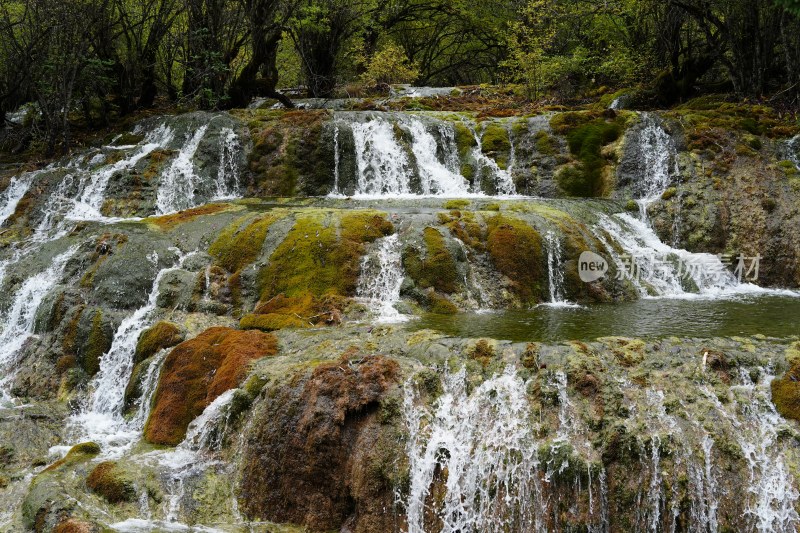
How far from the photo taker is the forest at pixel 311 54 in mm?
17188

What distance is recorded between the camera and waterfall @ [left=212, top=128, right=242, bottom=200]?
52.6 feet

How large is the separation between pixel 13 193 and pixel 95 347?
25.6ft

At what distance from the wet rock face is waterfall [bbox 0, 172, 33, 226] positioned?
11.4 m

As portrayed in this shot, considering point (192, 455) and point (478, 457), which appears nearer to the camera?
point (478, 457)

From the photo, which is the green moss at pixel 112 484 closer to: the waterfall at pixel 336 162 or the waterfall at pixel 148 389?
the waterfall at pixel 148 389

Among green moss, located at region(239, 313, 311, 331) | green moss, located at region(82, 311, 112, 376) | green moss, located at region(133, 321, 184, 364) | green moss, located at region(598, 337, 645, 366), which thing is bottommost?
green moss, located at region(82, 311, 112, 376)

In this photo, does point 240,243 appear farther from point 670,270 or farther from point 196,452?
point 670,270

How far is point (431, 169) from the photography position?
52.4 ft

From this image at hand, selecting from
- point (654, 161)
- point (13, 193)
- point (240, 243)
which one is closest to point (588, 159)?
point (654, 161)

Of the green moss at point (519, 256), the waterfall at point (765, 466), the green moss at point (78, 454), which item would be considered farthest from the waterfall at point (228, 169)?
the waterfall at point (765, 466)

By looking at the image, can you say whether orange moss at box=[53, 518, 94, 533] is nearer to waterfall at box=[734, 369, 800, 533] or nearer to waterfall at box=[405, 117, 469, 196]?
waterfall at box=[734, 369, 800, 533]

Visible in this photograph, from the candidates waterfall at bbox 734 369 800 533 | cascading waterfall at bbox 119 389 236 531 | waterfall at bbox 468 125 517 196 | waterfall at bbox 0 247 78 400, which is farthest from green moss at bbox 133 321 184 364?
waterfall at bbox 468 125 517 196

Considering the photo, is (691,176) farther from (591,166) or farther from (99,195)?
(99,195)

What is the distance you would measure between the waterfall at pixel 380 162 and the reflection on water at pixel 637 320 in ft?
21.6
